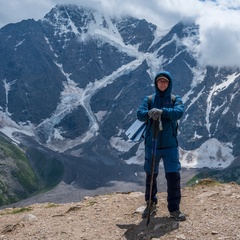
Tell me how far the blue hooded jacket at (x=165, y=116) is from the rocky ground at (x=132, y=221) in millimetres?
2392

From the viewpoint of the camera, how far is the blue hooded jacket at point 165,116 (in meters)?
11.4

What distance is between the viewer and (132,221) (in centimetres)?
1209

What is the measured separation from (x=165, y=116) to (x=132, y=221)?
11.7 ft

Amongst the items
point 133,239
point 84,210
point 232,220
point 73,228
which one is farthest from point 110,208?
point 232,220

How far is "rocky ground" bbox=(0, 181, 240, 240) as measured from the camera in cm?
1043

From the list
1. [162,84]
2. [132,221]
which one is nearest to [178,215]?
[132,221]

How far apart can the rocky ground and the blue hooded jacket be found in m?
2.39

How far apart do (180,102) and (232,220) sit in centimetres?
379

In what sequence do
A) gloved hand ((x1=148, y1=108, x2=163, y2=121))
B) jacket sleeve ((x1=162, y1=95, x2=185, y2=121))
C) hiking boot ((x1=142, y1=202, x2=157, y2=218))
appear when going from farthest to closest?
hiking boot ((x1=142, y1=202, x2=157, y2=218))
jacket sleeve ((x1=162, y1=95, x2=185, y2=121))
gloved hand ((x1=148, y1=108, x2=163, y2=121))

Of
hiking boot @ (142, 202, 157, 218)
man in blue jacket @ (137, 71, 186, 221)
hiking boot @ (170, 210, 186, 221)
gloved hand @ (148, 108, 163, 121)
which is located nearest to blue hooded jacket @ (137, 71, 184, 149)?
man in blue jacket @ (137, 71, 186, 221)

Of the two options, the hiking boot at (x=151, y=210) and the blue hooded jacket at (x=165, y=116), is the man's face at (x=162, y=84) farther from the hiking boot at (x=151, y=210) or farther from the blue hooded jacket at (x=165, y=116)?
the hiking boot at (x=151, y=210)

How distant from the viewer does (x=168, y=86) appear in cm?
1169

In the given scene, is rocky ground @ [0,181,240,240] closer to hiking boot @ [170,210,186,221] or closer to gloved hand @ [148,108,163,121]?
hiking boot @ [170,210,186,221]

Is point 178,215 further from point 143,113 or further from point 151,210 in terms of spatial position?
point 143,113
